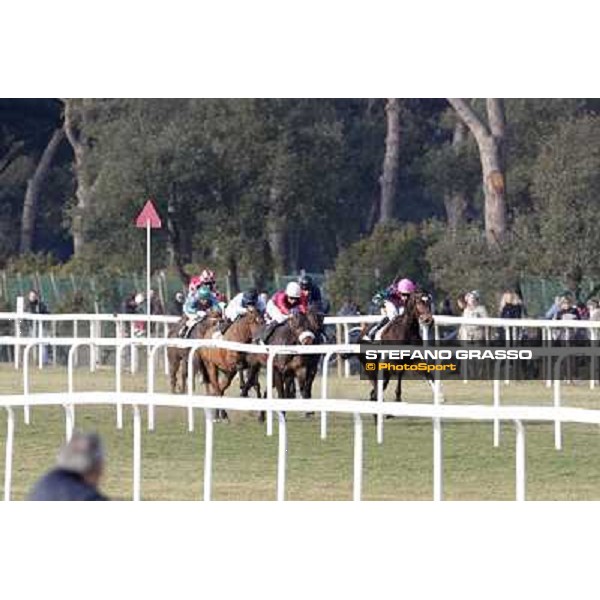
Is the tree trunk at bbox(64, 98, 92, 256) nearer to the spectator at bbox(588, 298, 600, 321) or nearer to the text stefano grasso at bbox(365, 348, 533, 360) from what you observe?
the spectator at bbox(588, 298, 600, 321)

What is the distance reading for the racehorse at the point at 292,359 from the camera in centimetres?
2300

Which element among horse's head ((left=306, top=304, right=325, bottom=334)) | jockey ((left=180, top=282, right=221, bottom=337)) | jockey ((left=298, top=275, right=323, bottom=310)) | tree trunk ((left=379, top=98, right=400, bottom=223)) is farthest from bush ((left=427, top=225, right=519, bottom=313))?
horse's head ((left=306, top=304, right=325, bottom=334))

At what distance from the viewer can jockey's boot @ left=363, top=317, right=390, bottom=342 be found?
2447 centimetres

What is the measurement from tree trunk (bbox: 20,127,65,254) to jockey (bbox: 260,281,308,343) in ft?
109

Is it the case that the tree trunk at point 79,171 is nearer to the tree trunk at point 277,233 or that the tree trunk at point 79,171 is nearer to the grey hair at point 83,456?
the tree trunk at point 277,233

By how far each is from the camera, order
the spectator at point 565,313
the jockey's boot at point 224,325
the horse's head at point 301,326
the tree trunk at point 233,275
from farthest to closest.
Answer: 1. the tree trunk at point 233,275
2. the spectator at point 565,313
3. the jockey's boot at point 224,325
4. the horse's head at point 301,326

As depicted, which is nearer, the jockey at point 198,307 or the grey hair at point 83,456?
the grey hair at point 83,456

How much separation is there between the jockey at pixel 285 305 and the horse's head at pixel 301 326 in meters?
0.12

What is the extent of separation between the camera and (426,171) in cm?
5491

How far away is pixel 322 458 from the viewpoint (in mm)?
18656

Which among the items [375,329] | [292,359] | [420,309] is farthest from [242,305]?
[420,309]

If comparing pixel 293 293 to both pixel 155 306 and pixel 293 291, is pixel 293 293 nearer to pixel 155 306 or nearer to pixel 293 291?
pixel 293 291

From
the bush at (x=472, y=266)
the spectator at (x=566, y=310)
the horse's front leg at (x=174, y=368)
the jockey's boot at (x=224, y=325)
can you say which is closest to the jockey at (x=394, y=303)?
the jockey's boot at (x=224, y=325)
